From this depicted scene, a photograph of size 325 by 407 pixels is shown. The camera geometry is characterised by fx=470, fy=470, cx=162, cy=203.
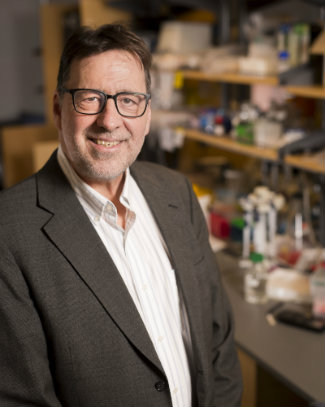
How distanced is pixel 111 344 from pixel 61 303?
16cm

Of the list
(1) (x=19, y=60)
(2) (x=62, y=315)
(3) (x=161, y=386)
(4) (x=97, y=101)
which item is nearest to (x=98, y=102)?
(4) (x=97, y=101)

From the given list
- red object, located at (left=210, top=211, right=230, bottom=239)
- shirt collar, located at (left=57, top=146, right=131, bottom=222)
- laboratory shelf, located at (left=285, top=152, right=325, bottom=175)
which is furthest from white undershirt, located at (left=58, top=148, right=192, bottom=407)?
red object, located at (left=210, top=211, right=230, bottom=239)

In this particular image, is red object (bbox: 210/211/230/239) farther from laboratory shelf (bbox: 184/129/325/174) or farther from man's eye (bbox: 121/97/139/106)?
man's eye (bbox: 121/97/139/106)

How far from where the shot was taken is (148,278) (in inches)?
49.9

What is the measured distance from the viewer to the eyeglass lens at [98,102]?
3.84 feet

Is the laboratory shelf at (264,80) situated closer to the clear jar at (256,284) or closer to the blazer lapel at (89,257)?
the clear jar at (256,284)

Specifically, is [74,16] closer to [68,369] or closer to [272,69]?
[272,69]

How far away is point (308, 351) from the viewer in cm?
153

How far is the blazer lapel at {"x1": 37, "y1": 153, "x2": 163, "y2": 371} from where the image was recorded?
1137mm

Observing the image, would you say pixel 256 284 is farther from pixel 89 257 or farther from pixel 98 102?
pixel 98 102

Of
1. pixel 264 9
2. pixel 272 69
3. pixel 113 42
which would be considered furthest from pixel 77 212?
pixel 264 9

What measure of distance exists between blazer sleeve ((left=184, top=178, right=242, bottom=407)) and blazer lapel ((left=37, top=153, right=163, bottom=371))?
0.35 metres

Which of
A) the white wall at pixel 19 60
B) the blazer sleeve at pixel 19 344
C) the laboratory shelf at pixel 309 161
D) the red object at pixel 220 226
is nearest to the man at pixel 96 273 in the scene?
the blazer sleeve at pixel 19 344

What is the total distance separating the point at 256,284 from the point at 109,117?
3.36ft
